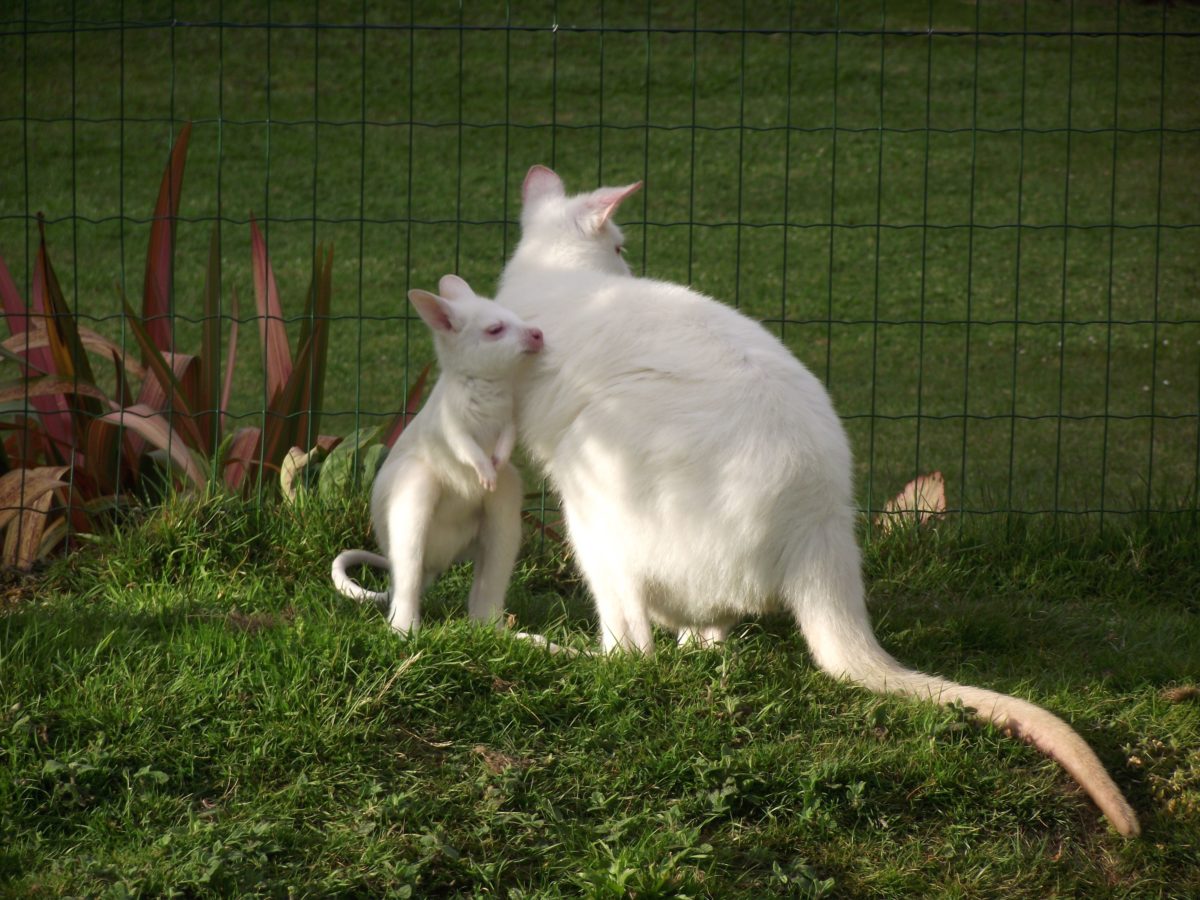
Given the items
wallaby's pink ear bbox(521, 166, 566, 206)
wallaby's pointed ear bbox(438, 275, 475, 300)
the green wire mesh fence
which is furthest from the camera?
the green wire mesh fence

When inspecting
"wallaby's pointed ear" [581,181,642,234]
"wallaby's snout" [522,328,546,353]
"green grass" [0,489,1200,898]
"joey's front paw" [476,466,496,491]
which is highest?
"wallaby's pointed ear" [581,181,642,234]

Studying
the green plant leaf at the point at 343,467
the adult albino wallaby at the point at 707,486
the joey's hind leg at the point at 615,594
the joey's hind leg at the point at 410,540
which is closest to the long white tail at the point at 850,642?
the adult albino wallaby at the point at 707,486

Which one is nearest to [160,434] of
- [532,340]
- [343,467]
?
[343,467]

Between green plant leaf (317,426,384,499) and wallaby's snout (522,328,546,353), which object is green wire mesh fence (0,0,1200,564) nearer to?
green plant leaf (317,426,384,499)

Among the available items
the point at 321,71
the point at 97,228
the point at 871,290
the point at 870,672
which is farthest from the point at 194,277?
the point at 870,672

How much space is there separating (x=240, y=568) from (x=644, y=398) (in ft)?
6.05

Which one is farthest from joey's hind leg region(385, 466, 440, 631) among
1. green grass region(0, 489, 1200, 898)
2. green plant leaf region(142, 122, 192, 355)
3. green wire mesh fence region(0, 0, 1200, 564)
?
green wire mesh fence region(0, 0, 1200, 564)

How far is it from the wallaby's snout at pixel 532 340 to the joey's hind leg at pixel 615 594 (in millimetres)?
572

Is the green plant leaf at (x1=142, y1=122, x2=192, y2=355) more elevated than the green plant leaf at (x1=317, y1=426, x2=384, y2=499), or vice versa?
the green plant leaf at (x1=142, y1=122, x2=192, y2=355)

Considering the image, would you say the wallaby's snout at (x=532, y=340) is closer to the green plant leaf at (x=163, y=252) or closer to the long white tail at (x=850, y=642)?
the long white tail at (x=850, y=642)

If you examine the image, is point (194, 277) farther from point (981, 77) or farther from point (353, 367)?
point (981, 77)

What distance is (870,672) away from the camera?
4.12 m

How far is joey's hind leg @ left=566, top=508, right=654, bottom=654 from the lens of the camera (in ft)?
14.1

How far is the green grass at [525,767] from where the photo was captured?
138 inches
